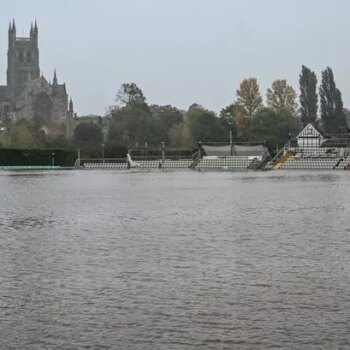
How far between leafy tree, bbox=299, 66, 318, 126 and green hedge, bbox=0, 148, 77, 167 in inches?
1484

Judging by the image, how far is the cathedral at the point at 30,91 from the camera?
141875 mm

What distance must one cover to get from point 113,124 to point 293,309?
8884 centimetres

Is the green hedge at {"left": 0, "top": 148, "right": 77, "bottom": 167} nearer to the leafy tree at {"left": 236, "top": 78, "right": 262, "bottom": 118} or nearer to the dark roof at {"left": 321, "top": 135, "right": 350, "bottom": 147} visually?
the dark roof at {"left": 321, "top": 135, "right": 350, "bottom": 147}

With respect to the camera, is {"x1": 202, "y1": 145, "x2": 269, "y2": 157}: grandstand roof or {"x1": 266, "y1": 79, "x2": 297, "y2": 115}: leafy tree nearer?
{"x1": 202, "y1": 145, "x2": 269, "y2": 157}: grandstand roof

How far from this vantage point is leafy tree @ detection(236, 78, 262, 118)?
100375 millimetres

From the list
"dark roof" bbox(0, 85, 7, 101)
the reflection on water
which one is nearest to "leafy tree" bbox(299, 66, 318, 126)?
the reflection on water

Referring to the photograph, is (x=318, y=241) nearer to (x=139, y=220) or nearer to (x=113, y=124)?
(x=139, y=220)

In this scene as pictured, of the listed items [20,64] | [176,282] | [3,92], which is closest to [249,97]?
[20,64]

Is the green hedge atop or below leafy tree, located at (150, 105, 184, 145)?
below

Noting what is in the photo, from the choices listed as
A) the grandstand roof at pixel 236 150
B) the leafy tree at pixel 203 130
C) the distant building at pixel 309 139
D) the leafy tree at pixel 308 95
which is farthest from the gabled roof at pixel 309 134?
the leafy tree at pixel 203 130

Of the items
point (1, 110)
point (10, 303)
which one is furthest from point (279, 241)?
point (1, 110)

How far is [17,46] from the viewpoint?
168 metres

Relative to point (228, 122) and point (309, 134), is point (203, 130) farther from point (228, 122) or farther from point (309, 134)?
point (309, 134)

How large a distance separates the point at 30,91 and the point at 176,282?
14074 cm
